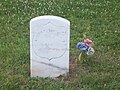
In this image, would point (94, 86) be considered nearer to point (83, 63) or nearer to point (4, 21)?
point (83, 63)

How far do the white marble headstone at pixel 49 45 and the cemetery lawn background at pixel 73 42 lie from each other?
0.49 feet

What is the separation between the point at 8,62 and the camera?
624 centimetres

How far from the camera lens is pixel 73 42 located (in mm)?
7074

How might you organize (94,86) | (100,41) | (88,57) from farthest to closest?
(100,41), (88,57), (94,86)

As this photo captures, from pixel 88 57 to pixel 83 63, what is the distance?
0.13m

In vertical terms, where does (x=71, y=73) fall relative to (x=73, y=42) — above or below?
below

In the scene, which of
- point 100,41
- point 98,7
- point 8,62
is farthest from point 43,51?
point 98,7

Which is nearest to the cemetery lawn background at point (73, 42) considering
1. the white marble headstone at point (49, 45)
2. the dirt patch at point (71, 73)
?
the dirt patch at point (71, 73)

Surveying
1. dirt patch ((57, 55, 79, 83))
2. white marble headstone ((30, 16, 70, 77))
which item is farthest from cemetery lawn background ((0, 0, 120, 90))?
white marble headstone ((30, 16, 70, 77))

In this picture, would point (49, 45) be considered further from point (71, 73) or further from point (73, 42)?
point (73, 42)

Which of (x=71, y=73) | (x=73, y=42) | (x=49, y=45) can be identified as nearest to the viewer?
(x=49, y=45)

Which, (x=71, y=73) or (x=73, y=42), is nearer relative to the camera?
(x=71, y=73)

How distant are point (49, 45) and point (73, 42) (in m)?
1.44

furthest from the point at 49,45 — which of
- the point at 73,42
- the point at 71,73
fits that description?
the point at 73,42
